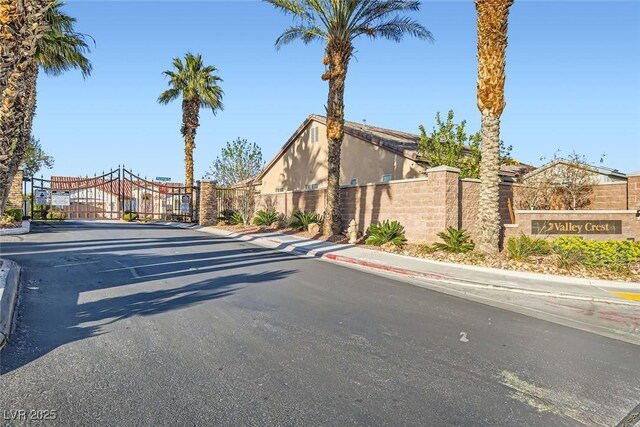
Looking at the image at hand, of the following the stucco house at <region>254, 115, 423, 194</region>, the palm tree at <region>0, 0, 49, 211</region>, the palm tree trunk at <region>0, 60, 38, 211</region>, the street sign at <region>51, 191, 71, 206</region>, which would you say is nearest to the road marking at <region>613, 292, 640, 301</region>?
the stucco house at <region>254, 115, 423, 194</region>

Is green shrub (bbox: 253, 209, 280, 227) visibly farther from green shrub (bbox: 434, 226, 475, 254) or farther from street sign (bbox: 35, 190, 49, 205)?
street sign (bbox: 35, 190, 49, 205)

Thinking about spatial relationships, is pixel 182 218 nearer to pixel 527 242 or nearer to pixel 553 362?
pixel 527 242

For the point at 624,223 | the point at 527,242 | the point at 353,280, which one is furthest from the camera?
the point at 624,223

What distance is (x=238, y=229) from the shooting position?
24359mm

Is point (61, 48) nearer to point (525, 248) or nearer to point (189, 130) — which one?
point (189, 130)

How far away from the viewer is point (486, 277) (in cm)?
1159

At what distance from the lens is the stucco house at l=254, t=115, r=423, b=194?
23.6 meters

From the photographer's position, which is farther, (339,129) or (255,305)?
(339,129)

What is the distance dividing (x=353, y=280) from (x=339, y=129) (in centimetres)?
1051

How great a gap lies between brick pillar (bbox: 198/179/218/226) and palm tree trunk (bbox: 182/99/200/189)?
6.52 metres

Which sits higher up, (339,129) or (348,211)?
(339,129)

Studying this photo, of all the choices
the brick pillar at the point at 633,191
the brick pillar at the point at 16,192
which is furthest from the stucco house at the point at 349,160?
the brick pillar at the point at 16,192

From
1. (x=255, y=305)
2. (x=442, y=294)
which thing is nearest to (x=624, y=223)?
(x=442, y=294)

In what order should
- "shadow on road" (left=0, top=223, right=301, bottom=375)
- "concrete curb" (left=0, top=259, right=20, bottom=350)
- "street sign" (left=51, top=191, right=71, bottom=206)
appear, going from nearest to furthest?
"concrete curb" (left=0, top=259, right=20, bottom=350)
"shadow on road" (left=0, top=223, right=301, bottom=375)
"street sign" (left=51, top=191, right=71, bottom=206)
